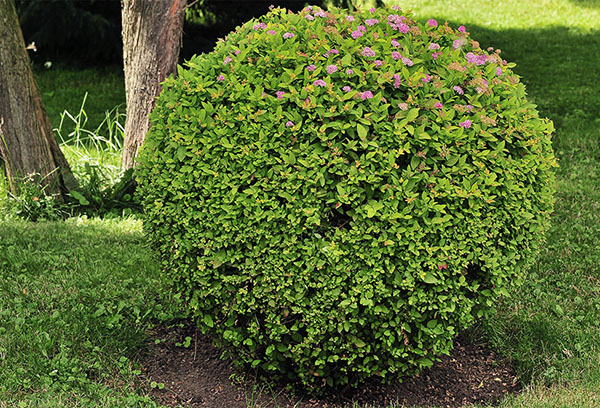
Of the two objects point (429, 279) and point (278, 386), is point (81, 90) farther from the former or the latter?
point (429, 279)

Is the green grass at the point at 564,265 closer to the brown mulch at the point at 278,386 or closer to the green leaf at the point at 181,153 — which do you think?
the brown mulch at the point at 278,386

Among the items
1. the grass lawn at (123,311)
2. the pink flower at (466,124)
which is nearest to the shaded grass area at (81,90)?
the grass lawn at (123,311)

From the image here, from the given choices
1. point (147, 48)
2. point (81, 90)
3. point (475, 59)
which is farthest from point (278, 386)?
point (81, 90)

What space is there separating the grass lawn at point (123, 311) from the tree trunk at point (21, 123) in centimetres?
46

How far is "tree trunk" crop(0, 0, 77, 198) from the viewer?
5.87 meters

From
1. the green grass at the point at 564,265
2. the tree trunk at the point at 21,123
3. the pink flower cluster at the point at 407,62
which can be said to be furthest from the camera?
the tree trunk at the point at 21,123

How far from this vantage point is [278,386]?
4.04 meters

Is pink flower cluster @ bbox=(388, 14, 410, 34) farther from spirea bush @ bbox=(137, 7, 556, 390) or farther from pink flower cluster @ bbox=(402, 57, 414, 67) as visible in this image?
pink flower cluster @ bbox=(402, 57, 414, 67)

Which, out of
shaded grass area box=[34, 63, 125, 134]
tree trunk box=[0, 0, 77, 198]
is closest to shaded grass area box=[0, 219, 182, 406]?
tree trunk box=[0, 0, 77, 198]

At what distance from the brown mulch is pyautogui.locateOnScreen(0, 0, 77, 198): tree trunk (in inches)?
92.2

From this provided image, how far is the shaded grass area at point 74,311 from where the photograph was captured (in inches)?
152

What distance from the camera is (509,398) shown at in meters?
3.94

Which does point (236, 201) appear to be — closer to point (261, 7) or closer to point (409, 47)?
point (409, 47)

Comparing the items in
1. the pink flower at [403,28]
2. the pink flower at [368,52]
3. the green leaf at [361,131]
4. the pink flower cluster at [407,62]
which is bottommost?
the green leaf at [361,131]
